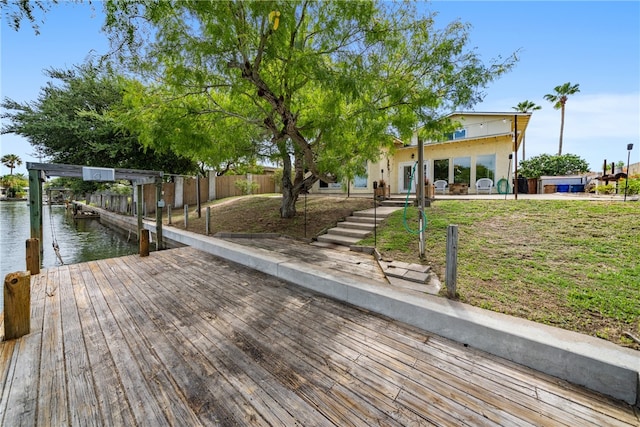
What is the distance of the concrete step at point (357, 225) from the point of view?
23.8ft

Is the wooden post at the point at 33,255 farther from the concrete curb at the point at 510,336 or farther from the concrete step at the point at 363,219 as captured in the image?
the concrete step at the point at 363,219

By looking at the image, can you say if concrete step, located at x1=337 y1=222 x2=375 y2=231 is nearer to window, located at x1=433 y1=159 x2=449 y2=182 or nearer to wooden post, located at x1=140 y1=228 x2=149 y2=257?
wooden post, located at x1=140 y1=228 x2=149 y2=257

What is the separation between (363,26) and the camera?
5258mm

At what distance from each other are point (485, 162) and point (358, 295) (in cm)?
1274

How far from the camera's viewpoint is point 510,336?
2.47 meters

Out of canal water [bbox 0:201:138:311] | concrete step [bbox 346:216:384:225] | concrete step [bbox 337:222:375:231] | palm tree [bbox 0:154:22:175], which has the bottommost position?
canal water [bbox 0:201:138:311]

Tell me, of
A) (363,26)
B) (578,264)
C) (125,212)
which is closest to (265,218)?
(363,26)

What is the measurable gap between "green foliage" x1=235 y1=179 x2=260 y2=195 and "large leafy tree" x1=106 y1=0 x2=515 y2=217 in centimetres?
1014

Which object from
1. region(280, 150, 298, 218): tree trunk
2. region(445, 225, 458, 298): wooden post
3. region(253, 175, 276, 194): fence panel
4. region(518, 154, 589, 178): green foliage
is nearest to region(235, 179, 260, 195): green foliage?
region(253, 175, 276, 194): fence panel

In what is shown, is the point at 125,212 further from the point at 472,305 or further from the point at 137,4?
the point at 472,305

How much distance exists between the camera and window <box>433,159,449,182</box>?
14.3m

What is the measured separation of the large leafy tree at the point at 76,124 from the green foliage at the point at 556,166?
81.9ft

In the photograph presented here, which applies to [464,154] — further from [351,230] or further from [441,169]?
[351,230]

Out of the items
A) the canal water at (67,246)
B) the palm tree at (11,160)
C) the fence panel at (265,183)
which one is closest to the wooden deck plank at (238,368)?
the canal water at (67,246)
